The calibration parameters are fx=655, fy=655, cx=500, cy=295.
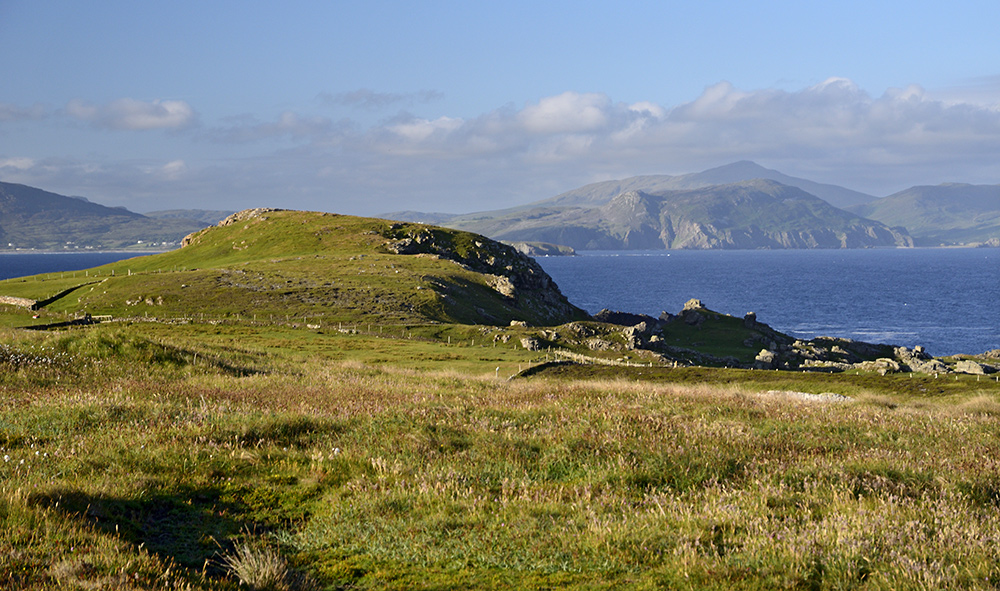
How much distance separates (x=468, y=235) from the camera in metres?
156

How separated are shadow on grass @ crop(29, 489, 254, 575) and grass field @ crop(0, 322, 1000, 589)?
0.11ft

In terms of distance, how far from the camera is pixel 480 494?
9.05 m

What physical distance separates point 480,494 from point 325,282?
293ft

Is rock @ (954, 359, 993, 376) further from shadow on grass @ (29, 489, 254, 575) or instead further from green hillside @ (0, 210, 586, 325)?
shadow on grass @ (29, 489, 254, 575)

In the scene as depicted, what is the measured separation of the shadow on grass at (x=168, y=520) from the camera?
7.60 meters

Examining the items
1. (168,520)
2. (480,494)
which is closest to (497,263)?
(480,494)

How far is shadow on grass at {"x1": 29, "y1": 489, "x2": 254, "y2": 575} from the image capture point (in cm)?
760

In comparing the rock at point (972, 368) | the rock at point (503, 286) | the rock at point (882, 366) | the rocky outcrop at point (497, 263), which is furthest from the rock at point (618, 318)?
the rock at point (972, 368)

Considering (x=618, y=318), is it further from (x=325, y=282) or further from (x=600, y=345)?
(x=325, y=282)

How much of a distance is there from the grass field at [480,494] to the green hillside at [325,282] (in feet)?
212

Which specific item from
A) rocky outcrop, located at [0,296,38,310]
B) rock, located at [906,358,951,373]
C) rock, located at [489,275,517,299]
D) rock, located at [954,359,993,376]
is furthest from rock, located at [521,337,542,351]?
rocky outcrop, located at [0,296,38,310]

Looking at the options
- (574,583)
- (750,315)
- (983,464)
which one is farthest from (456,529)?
(750,315)

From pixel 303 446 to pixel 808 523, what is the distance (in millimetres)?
8430

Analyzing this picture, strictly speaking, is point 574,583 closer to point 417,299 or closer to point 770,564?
point 770,564
